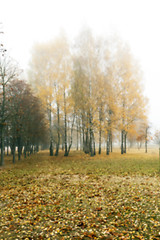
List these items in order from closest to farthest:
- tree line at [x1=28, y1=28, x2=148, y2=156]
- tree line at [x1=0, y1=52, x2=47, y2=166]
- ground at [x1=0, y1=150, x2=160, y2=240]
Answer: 1. ground at [x1=0, y1=150, x2=160, y2=240]
2. tree line at [x1=0, y1=52, x2=47, y2=166]
3. tree line at [x1=28, y1=28, x2=148, y2=156]

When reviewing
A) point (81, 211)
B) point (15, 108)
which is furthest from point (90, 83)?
point (81, 211)

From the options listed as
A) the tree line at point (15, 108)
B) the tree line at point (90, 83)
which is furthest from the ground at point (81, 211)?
the tree line at point (90, 83)

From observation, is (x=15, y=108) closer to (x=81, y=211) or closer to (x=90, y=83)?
(x=90, y=83)

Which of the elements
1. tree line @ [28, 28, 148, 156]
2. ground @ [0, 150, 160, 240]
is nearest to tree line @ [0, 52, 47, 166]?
tree line @ [28, 28, 148, 156]

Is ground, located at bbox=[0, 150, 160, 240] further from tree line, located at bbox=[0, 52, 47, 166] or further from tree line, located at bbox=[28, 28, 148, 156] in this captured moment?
tree line, located at bbox=[28, 28, 148, 156]

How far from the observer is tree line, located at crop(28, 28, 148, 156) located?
81.3ft

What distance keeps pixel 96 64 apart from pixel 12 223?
2372 centimetres

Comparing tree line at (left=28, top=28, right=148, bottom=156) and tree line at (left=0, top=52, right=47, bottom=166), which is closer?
tree line at (left=0, top=52, right=47, bottom=166)

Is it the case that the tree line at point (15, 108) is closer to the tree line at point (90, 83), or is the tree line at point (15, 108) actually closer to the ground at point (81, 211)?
the tree line at point (90, 83)

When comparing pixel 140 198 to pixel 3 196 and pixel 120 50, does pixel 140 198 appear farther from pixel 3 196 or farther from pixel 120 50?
pixel 120 50

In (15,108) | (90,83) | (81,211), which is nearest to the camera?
(81,211)

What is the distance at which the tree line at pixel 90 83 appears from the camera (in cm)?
2477

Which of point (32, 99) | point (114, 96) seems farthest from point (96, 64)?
point (32, 99)

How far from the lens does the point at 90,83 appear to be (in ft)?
82.3
